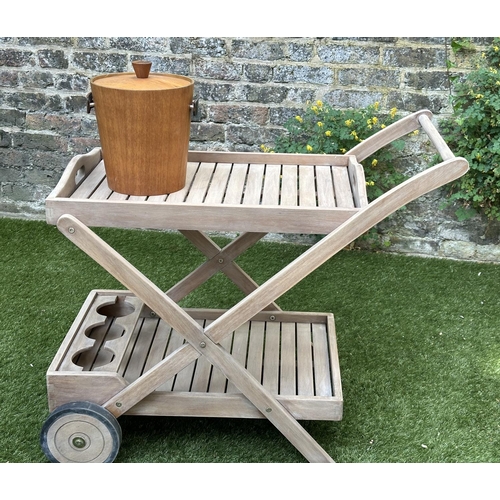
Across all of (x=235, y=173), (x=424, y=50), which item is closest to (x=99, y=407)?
(x=235, y=173)

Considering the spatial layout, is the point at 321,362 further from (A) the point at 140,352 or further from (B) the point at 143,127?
(B) the point at 143,127

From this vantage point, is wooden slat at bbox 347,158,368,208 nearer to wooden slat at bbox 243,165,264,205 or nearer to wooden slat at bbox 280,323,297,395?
wooden slat at bbox 243,165,264,205

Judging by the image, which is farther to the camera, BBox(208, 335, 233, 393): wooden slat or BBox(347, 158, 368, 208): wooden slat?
BBox(208, 335, 233, 393): wooden slat

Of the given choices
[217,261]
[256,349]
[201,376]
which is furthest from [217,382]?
[217,261]

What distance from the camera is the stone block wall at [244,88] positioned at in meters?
4.06

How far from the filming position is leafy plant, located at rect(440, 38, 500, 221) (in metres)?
3.87

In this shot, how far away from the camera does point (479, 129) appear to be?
3.97 metres

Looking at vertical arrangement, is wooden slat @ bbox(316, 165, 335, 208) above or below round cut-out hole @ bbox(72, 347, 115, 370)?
above

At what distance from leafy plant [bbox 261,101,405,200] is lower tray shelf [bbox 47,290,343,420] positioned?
1.27m

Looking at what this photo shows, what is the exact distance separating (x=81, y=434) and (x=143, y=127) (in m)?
1.10

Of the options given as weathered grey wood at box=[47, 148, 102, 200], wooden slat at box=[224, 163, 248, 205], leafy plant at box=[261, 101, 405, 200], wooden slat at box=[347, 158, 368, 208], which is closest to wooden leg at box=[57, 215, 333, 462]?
weathered grey wood at box=[47, 148, 102, 200]

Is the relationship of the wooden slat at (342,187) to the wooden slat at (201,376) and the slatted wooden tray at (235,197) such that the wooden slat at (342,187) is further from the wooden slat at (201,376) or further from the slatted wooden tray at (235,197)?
the wooden slat at (201,376)

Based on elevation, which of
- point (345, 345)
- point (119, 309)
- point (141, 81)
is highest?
point (141, 81)
